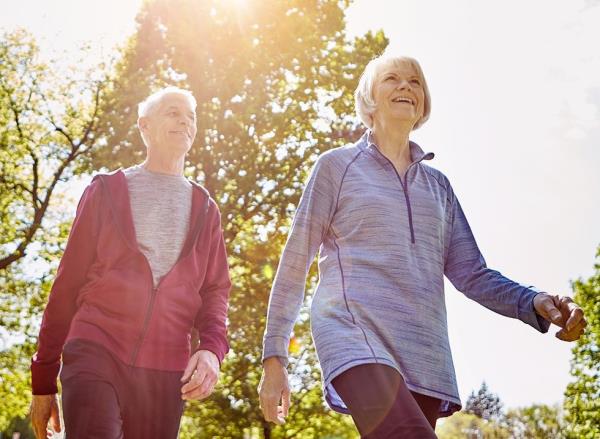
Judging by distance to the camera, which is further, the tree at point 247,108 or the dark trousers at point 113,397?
the tree at point 247,108

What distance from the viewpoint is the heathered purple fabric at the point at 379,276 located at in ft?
9.53

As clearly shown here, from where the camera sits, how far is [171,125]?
4.26 meters

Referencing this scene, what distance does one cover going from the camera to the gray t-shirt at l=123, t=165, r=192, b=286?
385 centimetres

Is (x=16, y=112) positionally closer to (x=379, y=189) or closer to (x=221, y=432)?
(x=221, y=432)

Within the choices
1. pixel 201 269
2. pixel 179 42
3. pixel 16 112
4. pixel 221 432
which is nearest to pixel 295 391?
pixel 221 432

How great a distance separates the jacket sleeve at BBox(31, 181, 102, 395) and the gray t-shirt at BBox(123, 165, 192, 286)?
258 millimetres

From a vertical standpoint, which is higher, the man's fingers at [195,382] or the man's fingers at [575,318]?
the man's fingers at [575,318]

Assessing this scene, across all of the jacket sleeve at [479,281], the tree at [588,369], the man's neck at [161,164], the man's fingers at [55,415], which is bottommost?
the man's fingers at [55,415]

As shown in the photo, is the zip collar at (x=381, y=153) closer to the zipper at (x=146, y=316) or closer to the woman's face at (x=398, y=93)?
the woman's face at (x=398, y=93)

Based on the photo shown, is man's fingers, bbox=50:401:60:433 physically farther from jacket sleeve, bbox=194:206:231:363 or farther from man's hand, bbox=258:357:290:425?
man's hand, bbox=258:357:290:425

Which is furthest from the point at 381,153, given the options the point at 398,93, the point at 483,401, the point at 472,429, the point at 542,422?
the point at 483,401

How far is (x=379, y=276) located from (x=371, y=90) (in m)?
1.09

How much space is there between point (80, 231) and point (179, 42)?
12853 mm

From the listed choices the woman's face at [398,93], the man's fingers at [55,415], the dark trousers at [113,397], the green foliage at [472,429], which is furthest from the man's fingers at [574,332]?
the green foliage at [472,429]
